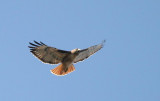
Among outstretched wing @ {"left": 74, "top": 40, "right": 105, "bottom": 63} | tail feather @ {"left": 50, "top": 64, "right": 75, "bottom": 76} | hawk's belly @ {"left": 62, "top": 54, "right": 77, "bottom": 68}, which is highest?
outstretched wing @ {"left": 74, "top": 40, "right": 105, "bottom": 63}

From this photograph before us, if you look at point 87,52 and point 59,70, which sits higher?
point 87,52

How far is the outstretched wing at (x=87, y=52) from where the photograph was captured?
32125 millimetres

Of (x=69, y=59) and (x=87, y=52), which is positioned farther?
(x=87, y=52)

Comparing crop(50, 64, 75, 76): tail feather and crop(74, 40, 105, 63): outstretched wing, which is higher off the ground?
crop(74, 40, 105, 63): outstretched wing

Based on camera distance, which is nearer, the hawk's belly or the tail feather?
the hawk's belly

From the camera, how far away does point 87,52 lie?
3247cm

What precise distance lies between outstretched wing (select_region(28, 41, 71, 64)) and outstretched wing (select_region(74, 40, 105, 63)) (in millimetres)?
740

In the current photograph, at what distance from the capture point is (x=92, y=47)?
3259 centimetres

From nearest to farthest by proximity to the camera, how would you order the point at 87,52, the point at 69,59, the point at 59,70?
the point at 69,59
the point at 59,70
the point at 87,52

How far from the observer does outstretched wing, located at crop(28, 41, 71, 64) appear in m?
31.2

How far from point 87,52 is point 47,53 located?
1.81m

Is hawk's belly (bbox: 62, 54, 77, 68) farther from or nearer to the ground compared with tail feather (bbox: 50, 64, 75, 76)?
farther from the ground

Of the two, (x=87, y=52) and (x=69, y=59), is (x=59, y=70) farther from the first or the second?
(x=87, y=52)

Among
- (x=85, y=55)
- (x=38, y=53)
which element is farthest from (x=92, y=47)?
(x=38, y=53)
